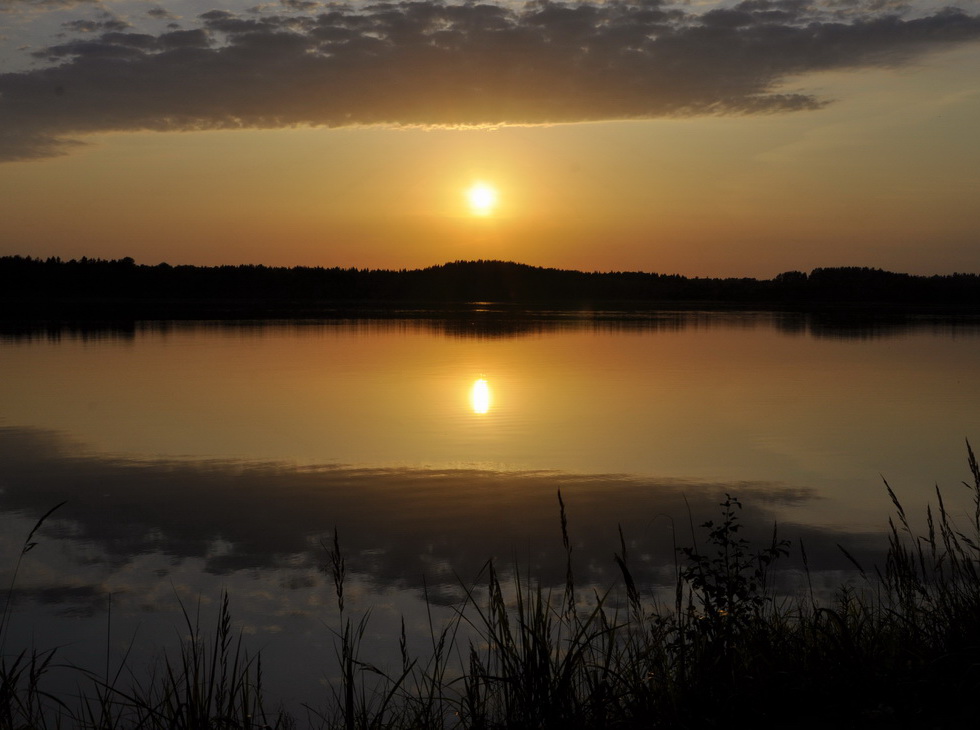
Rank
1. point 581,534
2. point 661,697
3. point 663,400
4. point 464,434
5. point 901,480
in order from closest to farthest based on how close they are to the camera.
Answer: point 661,697 < point 581,534 < point 901,480 < point 464,434 < point 663,400

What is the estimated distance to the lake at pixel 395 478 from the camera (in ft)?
22.5

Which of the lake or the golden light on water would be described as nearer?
the lake

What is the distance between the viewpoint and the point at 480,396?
18.6 metres

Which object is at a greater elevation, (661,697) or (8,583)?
(661,697)

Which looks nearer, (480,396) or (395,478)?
(395,478)

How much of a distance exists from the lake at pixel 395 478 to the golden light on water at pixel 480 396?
0.33 ft

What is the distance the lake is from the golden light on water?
4.0 inches

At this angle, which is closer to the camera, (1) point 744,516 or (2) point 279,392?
(1) point 744,516

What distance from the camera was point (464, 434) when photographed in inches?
552

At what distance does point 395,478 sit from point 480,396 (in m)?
7.75

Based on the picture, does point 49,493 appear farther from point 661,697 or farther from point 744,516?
point 661,697

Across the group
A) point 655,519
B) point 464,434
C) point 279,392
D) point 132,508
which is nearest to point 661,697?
point 655,519

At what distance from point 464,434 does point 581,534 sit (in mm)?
5684

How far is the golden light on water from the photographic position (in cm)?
1698
